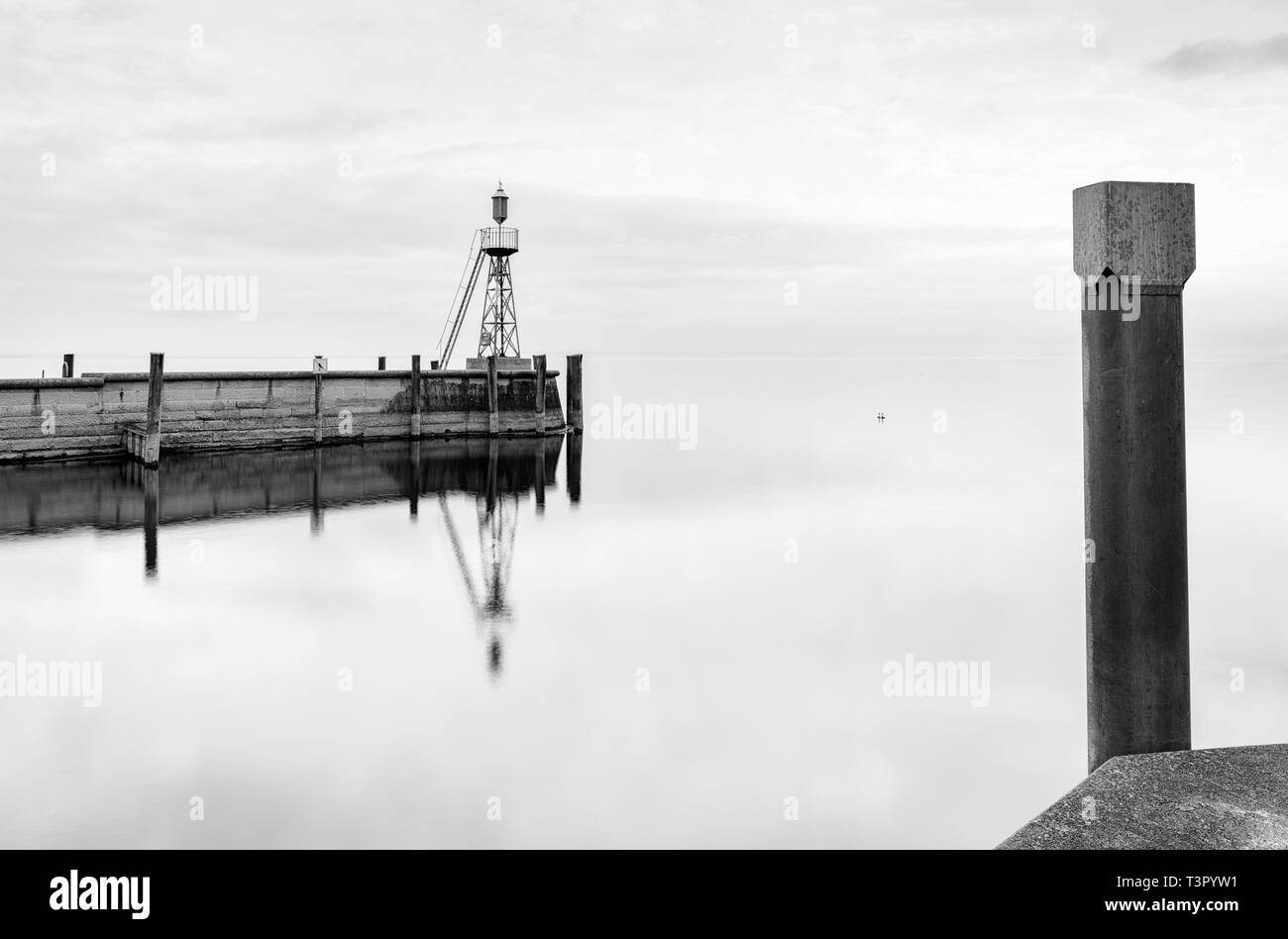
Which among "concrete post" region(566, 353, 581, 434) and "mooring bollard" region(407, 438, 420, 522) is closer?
"mooring bollard" region(407, 438, 420, 522)

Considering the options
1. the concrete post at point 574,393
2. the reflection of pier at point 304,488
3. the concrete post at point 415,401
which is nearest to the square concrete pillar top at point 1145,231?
the reflection of pier at point 304,488

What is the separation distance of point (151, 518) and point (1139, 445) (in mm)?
20518

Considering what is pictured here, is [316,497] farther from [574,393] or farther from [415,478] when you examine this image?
[574,393]

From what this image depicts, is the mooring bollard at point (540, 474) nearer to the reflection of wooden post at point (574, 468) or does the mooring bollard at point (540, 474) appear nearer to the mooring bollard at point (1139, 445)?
the reflection of wooden post at point (574, 468)

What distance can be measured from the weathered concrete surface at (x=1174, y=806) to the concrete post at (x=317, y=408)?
2896cm

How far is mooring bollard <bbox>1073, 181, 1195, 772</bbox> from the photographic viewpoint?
15.1ft

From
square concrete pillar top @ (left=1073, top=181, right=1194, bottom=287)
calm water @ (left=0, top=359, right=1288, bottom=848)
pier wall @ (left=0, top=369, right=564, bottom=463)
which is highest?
pier wall @ (left=0, top=369, right=564, bottom=463)

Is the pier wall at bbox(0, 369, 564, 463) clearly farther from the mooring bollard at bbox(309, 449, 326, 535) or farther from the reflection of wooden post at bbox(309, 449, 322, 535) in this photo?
the mooring bollard at bbox(309, 449, 326, 535)

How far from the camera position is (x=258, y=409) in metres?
Result: 29.7

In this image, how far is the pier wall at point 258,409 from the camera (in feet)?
82.7

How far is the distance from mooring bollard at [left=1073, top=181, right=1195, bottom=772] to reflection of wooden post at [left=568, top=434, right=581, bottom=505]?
21.5m

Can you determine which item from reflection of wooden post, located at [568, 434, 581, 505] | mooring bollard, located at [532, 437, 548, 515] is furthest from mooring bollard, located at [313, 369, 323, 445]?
reflection of wooden post, located at [568, 434, 581, 505]

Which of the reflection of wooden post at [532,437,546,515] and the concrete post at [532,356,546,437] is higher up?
the concrete post at [532,356,546,437]
